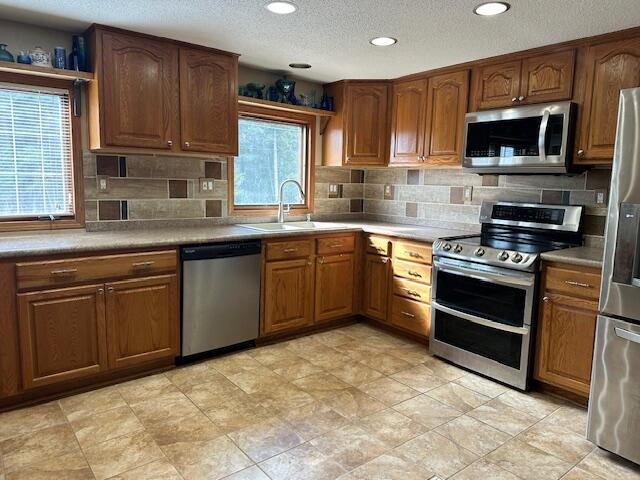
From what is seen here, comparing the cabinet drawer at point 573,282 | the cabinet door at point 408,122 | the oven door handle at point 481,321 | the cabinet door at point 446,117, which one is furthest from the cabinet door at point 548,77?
the oven door handle at point 481,321

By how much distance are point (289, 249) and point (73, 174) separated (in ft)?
5.21

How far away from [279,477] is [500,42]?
2819 millimetres

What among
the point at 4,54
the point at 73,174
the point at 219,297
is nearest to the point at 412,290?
the point at 219,297

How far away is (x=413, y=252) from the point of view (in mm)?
3549

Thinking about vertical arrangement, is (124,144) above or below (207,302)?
above

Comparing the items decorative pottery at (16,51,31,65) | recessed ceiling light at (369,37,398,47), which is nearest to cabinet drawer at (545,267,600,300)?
recessed ceiling light at (369,37,398,47)

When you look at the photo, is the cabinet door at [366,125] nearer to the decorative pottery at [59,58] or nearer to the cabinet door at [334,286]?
the cabinet door at [334,286]

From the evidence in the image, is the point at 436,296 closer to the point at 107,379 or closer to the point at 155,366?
the point at 155,366

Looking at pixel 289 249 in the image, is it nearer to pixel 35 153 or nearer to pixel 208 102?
pixel 208 102

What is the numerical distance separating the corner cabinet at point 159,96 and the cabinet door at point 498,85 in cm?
182

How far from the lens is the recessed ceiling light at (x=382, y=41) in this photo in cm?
289

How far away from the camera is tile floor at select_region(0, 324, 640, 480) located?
203 cm

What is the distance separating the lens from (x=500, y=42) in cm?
290

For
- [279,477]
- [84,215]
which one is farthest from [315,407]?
[84,215]
